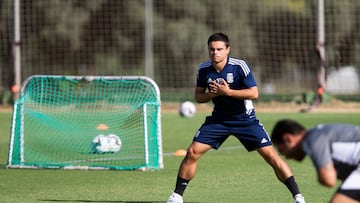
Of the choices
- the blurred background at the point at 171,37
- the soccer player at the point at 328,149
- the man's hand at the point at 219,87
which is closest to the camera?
the soccer player at the point at 328,149

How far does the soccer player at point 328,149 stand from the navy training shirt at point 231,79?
11.0ft

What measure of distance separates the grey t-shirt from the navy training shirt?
3267 millimetres

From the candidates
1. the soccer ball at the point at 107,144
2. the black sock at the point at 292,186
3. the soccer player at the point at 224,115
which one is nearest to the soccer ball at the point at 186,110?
the soccer ball at the point at 107,144

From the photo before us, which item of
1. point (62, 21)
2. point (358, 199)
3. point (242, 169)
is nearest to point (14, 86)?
point (62, 21)

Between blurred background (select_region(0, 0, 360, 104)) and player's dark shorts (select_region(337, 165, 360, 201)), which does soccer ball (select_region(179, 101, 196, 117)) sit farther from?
player's dark shorts (select_region(337, 165, 360, 201))

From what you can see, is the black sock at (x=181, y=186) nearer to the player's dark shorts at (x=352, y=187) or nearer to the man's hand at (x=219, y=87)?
the man's hand at (x=219, y=87)

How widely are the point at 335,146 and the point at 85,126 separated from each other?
967 centimetres

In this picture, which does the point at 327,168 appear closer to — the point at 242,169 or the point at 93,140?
the point at 242,169

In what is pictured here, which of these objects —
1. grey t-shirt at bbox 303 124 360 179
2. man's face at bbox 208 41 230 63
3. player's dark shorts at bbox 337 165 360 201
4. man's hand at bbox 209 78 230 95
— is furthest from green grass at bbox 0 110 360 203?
player's dark shorts at bbox 337 165 360 201

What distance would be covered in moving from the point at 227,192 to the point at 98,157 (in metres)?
4.19

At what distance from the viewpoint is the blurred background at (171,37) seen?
124 feet

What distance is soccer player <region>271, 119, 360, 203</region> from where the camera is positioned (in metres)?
6.62

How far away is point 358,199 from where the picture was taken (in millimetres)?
6793

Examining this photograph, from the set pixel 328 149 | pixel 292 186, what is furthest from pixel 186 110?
pixel 328 149
